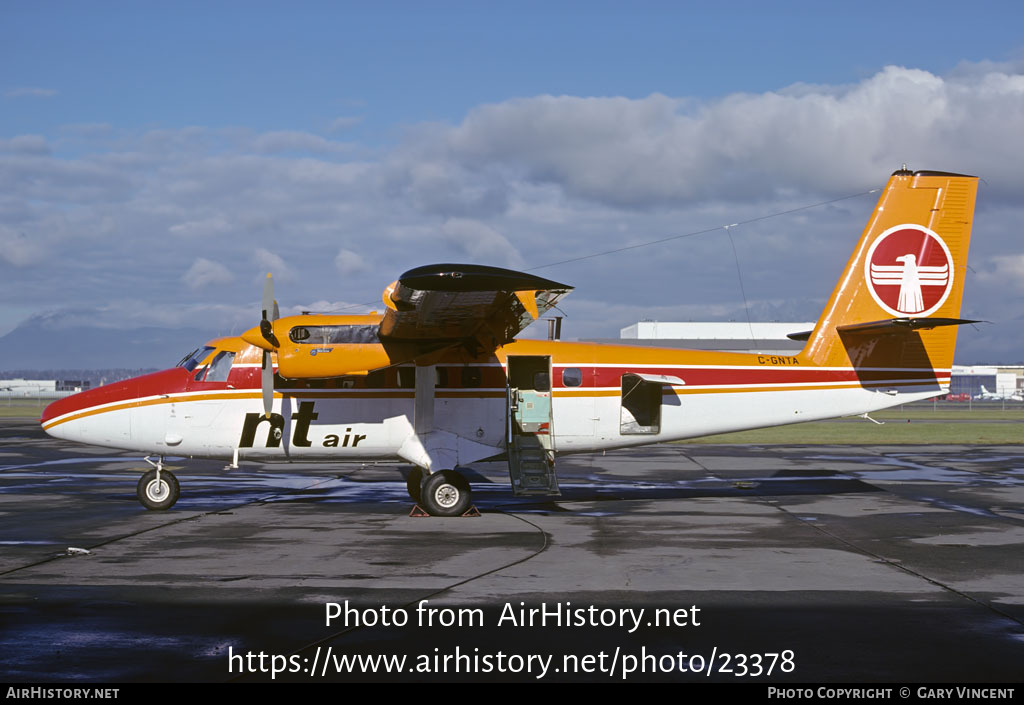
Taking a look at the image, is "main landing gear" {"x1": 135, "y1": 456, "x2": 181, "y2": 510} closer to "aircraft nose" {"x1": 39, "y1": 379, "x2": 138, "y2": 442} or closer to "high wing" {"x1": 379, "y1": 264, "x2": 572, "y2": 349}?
"aircraft nose" {"x1": 39, "y1": 379, "x2": 138, "y2": 442}

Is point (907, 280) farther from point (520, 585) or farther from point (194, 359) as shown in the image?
point (194, 359)

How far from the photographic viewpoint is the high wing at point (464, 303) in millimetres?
14414

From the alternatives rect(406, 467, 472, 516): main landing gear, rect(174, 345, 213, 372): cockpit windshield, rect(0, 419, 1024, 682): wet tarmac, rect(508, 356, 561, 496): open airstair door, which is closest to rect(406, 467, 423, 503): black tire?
rect(0, 419, 1024, 682): wet tarmac

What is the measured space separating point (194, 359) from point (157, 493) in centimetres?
277

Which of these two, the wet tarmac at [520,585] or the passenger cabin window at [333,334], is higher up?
the passenger cabin window at [333,334]

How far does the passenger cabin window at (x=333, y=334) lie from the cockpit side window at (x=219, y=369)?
2.34m

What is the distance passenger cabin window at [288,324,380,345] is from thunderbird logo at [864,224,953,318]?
34.9 feet

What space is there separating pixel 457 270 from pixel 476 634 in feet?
22.3

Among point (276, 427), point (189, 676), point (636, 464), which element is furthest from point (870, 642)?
point (636, 464)

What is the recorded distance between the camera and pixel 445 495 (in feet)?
58.4

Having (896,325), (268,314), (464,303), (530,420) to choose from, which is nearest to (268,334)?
(268,314)

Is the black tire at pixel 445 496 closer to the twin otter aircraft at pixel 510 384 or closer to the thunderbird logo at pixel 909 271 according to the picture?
the twin otter aircraft at pixel 510 384

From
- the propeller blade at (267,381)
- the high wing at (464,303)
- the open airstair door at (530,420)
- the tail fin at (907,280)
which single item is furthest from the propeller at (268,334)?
the tail fin at (907,280)

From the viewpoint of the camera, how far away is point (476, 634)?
8812mm
